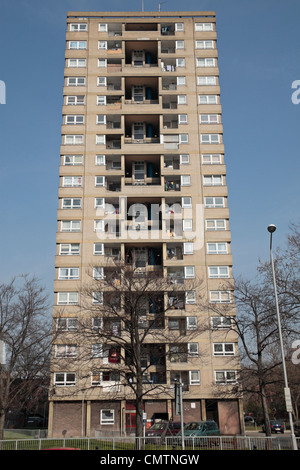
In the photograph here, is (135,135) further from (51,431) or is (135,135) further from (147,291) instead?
(51,431)

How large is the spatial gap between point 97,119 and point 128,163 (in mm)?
5886

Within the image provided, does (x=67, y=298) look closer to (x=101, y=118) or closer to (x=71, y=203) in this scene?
(x=71, y=203)

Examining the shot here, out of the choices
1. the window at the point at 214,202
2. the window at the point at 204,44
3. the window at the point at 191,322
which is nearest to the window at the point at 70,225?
the window at the point at 214,202

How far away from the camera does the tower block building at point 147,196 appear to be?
1758 inches

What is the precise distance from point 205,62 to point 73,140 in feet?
59.2

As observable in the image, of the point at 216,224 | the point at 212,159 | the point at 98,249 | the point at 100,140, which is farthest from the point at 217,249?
the point at 100,140

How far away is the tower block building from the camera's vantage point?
4466 cm

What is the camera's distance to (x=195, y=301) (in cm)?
4769

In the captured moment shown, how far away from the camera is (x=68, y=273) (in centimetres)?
4819

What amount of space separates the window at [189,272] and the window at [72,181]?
14.3 metres

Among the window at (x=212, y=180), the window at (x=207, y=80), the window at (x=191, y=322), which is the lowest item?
the window at (x=191, y=322)

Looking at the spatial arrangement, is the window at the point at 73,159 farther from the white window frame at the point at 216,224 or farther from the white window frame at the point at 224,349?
the white window frame at the point at 224,349
